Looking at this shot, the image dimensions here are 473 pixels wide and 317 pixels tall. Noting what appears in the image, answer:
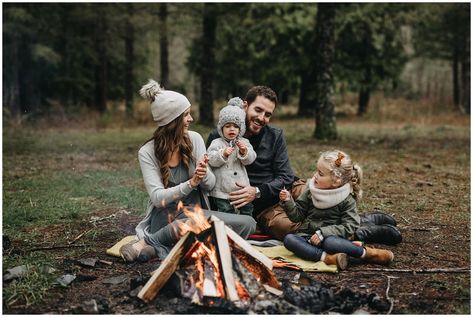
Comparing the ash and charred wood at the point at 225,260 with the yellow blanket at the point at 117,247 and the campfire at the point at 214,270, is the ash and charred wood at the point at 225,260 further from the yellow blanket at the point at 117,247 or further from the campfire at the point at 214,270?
the yellow blanket at the point at 117,247

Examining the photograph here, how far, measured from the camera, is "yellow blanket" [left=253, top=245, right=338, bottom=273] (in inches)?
178

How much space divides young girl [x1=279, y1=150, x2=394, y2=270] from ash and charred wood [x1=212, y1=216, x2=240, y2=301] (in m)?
1.06

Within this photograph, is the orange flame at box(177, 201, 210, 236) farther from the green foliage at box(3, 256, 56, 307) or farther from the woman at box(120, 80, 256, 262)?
the green foliage at box(3, 256, 56, 307)

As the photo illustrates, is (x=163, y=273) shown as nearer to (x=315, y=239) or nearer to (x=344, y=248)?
(x=315, y=239)

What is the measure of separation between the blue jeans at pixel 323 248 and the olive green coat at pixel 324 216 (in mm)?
88

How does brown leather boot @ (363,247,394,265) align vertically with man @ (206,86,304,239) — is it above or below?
below

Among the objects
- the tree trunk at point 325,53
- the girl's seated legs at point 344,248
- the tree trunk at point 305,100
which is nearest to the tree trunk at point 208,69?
the tree trunk at point 325,53

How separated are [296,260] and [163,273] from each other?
1.40 m

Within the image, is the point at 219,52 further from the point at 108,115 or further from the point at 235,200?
the point at 235,200

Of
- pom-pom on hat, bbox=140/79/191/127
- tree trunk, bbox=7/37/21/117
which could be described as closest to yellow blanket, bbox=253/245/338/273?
pom-pom on hat, bbox=140/79/191/127

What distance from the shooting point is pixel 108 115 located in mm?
19562

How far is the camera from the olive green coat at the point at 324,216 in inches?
191

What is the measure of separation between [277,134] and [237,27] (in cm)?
1687

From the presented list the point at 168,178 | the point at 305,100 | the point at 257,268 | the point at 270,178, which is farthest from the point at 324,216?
the point at 305,100
